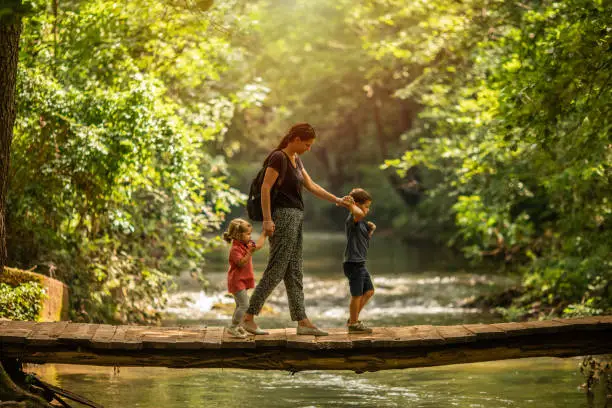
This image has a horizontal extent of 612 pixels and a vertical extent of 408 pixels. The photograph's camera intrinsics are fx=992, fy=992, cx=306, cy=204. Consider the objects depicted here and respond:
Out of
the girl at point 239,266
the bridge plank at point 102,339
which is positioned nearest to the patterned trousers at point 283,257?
the girl at point 239,266

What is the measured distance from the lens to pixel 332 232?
52.7 meters

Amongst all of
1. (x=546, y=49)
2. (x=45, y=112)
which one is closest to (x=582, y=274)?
(x=546, y=49)

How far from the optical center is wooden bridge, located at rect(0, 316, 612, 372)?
348 inches

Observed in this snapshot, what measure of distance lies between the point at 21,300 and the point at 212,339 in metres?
3.14

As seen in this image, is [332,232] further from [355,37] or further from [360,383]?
[360,383]

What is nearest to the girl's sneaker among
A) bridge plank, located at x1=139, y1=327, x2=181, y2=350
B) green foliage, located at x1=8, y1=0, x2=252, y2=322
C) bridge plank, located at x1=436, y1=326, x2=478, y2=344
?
bridge plank, located at x1=139, y1=327, x2=181, y2=350

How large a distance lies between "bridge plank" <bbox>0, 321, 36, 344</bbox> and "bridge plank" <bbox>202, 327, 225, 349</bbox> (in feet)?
5.20

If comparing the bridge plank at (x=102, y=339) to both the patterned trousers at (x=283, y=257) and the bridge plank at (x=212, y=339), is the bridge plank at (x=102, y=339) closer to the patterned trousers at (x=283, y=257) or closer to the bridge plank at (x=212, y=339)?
the bridge plank at (x=212, y=339)

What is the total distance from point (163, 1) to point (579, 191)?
7148mm

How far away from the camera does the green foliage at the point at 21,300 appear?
10.7m

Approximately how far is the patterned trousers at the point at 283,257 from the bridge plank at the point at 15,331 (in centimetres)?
204

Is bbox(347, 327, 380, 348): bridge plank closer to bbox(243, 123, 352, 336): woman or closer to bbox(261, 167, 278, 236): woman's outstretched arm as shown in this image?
bbox(243, 123, 352, 336): woman

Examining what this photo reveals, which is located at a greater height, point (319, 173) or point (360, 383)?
point (319, 173)

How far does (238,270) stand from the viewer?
912cm
